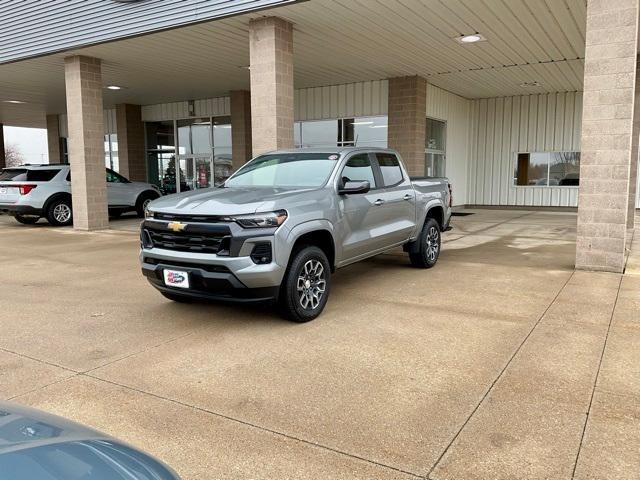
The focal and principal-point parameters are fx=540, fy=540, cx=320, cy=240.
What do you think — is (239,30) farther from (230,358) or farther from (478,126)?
(478,126)

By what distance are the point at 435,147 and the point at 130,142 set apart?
41.2 feet

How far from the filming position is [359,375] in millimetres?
4109

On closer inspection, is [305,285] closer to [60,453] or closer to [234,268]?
[234,268]

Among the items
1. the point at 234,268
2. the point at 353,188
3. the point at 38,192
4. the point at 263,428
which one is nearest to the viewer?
the point at 263,428

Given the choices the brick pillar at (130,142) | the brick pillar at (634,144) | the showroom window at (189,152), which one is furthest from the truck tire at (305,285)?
the brick pillar at (130,142)

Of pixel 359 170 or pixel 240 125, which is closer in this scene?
pixel 359 170

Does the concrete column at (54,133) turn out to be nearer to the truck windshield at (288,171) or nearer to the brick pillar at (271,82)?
the brick pillar at (271,82)

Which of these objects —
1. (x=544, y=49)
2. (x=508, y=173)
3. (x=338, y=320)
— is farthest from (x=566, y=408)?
(x=508, y=173)

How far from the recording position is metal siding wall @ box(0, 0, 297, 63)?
9.92m

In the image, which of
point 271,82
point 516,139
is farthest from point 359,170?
point 516,139

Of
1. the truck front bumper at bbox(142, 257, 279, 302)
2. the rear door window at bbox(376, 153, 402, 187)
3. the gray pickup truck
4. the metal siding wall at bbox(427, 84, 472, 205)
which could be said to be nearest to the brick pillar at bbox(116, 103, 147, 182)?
the metal siding wall at bbox(427, 84, 472, 205)

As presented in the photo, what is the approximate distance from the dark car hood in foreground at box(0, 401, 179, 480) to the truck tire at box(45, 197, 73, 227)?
1434 cm

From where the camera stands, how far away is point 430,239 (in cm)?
830

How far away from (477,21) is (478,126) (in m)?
10.9
